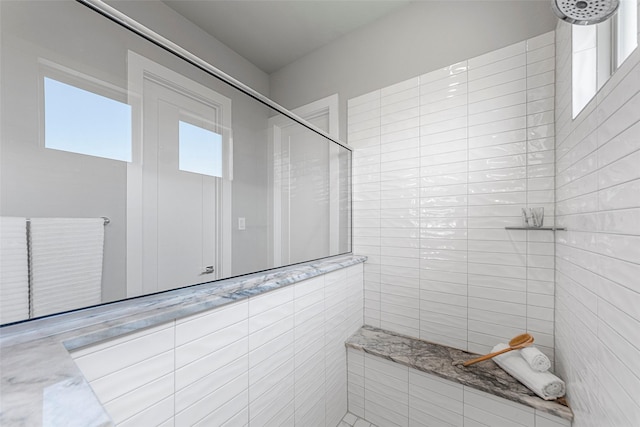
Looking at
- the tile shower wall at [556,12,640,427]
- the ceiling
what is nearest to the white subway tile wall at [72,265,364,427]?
the tile shower wall at [556,12,640,427]

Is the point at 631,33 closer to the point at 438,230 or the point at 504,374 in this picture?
the point at 438,230

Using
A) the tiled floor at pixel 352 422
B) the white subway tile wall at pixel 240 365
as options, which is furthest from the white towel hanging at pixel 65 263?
the tiled floor at pixel 352 422

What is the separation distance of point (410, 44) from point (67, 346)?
2.24 m

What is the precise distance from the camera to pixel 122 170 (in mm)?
1115

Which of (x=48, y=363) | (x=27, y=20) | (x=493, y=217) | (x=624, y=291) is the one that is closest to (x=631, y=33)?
(x=624, y=291)

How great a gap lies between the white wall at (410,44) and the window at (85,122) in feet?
4.78

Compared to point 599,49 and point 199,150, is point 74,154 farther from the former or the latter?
point 599,49

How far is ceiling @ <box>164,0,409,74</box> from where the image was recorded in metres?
1.70

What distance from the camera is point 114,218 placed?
111 cm

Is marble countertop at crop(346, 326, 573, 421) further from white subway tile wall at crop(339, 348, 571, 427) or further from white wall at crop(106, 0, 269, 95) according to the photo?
white wall at crop(106, 0, 269, 95)

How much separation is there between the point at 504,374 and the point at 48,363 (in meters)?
1.75

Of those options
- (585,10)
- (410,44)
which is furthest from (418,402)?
(410,44)

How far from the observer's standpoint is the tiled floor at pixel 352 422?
152 cm

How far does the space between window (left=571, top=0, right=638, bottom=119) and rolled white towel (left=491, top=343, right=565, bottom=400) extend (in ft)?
3.76
